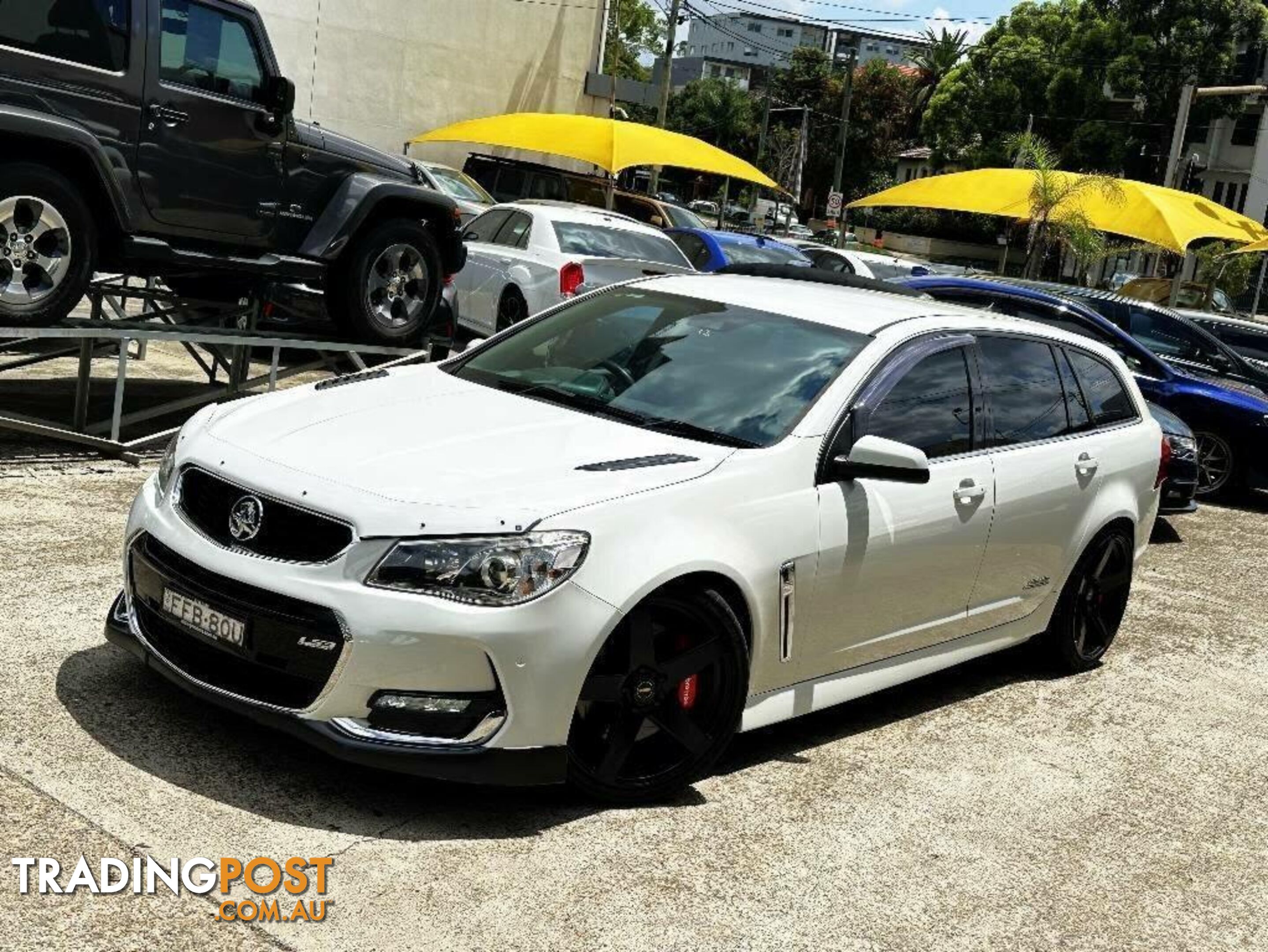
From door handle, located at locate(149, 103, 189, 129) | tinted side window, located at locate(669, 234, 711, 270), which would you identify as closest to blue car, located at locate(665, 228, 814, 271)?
tinted side window, located at locate(669, 234, 711, 270)

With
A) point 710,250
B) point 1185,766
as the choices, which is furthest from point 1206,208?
point 1185,766

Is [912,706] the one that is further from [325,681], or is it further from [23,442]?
[23,442]

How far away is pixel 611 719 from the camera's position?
4516 mm

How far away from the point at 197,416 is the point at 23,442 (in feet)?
13.6

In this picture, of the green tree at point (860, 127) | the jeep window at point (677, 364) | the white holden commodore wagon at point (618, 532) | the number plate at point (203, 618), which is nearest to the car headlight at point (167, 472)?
the white holden commodore wagon at point (618, 532)

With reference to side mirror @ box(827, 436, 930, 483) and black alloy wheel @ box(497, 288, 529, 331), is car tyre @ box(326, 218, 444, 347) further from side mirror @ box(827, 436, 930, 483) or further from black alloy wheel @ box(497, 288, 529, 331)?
side mirror @ box(827, 436, 930, 483)

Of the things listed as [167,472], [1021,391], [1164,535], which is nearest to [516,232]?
[1164,535]

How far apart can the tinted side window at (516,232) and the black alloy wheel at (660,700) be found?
10021 millimetres

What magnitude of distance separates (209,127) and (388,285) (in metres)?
1.72

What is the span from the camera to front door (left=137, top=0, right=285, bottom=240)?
335 inches

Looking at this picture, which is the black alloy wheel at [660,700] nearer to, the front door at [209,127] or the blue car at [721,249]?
the front door at [209,127]

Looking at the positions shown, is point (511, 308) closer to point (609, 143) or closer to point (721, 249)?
point (721, 249)

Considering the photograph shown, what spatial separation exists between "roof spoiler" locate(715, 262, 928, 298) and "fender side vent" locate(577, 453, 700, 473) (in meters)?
2.16

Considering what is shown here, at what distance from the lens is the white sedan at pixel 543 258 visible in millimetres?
13773
